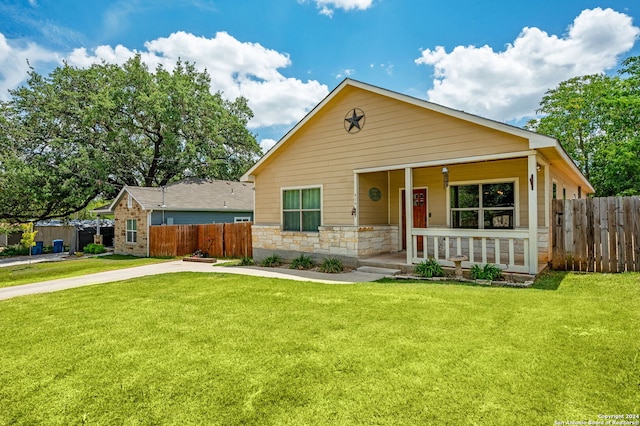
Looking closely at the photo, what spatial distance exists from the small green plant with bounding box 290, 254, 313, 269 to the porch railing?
10.8 feet

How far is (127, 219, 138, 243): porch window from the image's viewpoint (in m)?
19.1

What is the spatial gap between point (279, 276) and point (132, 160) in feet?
68.6

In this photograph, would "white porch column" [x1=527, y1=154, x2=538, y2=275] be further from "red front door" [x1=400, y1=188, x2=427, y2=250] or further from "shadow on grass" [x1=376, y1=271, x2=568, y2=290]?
"red front door" [x1=400, y1=188, x2=427, y2=250]

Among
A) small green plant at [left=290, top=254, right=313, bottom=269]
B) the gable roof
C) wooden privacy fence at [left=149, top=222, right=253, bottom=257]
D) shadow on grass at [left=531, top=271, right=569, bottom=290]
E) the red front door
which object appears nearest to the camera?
shadow on grass at [left=531, top=271, right=569, bottom=290]

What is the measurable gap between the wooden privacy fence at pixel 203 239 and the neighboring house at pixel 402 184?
298cm

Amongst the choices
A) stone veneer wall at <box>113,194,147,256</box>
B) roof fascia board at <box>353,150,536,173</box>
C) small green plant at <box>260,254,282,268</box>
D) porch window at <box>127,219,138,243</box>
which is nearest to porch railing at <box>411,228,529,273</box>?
roof fascia board at <box>353,150,536,173</box>

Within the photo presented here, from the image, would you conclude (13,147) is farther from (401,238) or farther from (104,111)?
(401,238)

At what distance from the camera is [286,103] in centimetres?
3078

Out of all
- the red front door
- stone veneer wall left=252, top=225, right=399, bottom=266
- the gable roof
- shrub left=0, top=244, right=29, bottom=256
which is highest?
the gable roof

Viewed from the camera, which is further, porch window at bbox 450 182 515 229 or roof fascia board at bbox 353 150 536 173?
porch window at bbox 450 182 515 229

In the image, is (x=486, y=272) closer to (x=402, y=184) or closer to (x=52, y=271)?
(x=402, y=184)

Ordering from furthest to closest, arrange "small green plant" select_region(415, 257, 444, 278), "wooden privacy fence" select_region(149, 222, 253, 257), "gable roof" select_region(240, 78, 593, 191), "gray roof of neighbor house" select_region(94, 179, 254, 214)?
"gray roof of neighbor house" select_region(94, 179, 254, 214)
"wooden privacy fence" select_region(149, 222, 253, 257)
"small green plant" select_region(415, 257, 444, 278)
"gable roof" select_region(240, 78, 593, 191)

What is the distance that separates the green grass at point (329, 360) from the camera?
2.42 m

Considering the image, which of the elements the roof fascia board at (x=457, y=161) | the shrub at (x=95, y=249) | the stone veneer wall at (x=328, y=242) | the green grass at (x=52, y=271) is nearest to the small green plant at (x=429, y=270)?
the stone veneer wall at (x=328, y=242)
